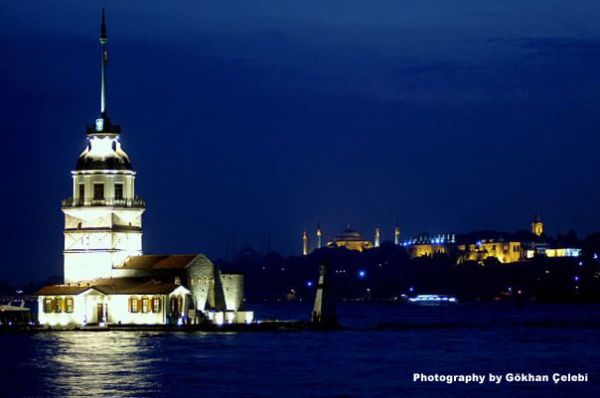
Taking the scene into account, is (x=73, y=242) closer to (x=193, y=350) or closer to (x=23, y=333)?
Result: (x=23, y=333)

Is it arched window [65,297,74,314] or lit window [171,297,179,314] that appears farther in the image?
arched window [65,297,74,314]

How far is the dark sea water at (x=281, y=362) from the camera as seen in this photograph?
201 feet

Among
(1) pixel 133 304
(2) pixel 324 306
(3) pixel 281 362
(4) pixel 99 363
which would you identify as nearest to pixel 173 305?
(1) pixel 133 304

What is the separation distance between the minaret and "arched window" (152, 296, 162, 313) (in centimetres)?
935

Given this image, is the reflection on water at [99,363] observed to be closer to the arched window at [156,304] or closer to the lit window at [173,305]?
the arched window at [156,304]

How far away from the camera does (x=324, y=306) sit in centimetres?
9350

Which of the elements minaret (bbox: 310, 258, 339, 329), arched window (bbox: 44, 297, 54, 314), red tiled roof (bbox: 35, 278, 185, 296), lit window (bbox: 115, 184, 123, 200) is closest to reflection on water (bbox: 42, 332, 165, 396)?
arched window (bbox: 44, 297, 54, 314)

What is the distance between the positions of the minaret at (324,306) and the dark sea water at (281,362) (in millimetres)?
920

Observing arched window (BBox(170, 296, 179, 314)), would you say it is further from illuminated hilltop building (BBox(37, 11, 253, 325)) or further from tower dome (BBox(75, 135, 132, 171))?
tower dome (BBox(75, 135, 132, 171))

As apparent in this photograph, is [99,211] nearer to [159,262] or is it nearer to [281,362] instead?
[159,262]

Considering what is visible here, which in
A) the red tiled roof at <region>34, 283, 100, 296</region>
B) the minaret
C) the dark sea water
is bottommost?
the dark sea water

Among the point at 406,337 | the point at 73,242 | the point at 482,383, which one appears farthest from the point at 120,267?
the point at 482,383

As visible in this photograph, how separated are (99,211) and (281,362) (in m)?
21.4

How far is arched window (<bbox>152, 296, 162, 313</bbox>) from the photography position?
87.7 meters
